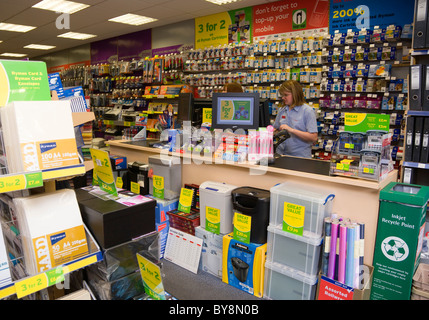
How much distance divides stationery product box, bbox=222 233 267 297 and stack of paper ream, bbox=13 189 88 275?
1337 millimetres

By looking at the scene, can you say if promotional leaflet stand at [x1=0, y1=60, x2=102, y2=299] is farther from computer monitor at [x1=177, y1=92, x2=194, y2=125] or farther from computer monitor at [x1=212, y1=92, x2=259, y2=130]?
computer monitor at [x1=177, y1=92, x2=194, y2=125]

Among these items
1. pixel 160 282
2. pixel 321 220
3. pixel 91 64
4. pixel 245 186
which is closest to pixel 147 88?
pixel 91 64

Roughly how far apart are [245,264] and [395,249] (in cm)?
103

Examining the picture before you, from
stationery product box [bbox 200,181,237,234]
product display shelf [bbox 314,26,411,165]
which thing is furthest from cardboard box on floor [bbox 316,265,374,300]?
product display shelf [bbox 314,26,411,165]

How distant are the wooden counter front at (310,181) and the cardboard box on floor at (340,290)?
0.15 metres

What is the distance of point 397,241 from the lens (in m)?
2.01

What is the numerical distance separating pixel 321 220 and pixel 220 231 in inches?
33.2

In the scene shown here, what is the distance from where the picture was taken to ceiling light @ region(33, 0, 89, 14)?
5.82m

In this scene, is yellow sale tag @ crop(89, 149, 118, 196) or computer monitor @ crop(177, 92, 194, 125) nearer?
yellow sale tag @ crop(89, 149, 118, 196)

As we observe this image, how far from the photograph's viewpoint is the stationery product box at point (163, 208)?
2918 mm

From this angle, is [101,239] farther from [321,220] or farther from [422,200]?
[422,200]

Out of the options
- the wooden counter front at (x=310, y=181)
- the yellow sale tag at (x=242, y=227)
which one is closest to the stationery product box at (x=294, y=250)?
the yellow sale tag at (x=242, y=227)

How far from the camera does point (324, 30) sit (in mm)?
5027

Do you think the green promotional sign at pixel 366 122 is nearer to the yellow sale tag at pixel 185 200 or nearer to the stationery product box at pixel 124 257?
the yellow sale tag at pixel 185 200
